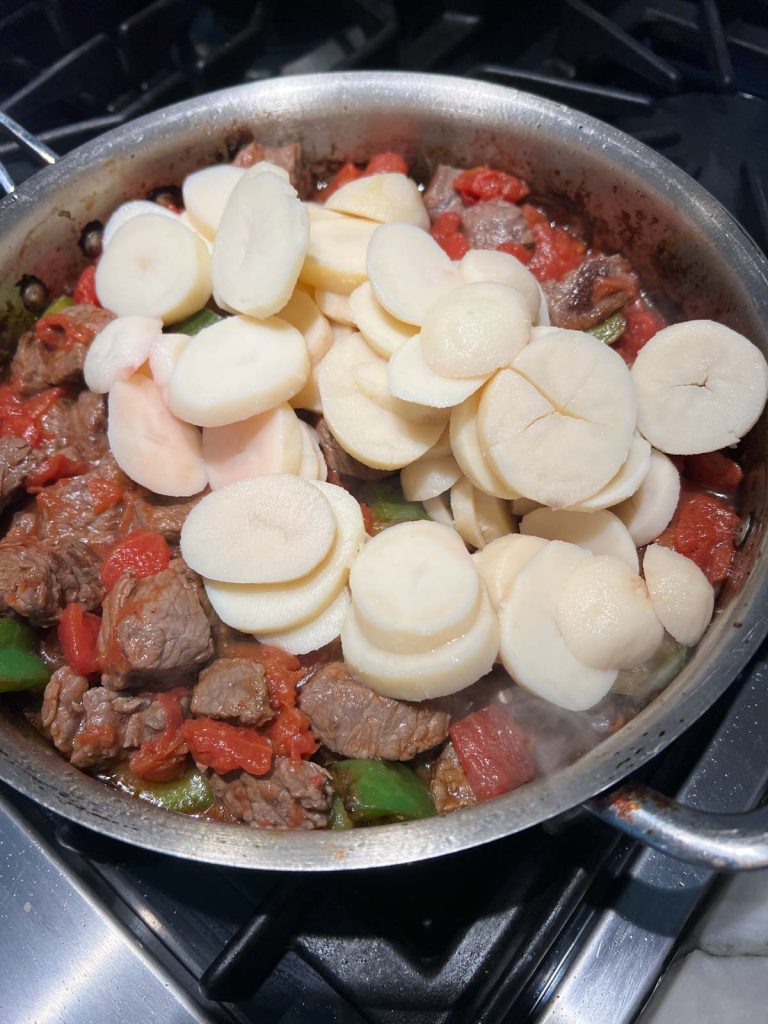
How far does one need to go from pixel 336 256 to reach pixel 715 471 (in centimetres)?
126

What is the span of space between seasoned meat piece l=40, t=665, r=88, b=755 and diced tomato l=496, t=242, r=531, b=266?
186 cm

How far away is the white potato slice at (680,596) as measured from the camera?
6.15 feet

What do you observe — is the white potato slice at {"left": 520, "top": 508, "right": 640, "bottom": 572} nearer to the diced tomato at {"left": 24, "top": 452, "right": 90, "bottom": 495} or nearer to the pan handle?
the pan handle

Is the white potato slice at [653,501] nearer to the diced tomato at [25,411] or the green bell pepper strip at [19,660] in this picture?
the green bell pepper strip at [19,660]

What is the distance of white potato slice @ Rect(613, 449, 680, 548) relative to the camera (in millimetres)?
2078

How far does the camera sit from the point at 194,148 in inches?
105

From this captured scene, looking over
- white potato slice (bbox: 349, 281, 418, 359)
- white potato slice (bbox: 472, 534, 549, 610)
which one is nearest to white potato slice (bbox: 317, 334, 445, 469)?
white potato slice (bbox: 349, 281, 418, 359)

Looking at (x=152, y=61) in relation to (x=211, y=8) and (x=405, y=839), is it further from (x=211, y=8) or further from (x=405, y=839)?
(x=405, y=839)

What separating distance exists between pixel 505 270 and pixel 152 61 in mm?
2289

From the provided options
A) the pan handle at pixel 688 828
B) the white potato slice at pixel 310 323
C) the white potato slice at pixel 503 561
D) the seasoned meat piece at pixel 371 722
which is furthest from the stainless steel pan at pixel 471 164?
the white potato slice at pixel 310 323

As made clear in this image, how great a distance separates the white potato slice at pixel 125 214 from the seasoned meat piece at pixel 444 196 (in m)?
0.88

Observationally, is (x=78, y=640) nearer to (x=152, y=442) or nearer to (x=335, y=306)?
(x=152, y=442)

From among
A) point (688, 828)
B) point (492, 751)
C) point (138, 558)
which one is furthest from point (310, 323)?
point (688, 828)

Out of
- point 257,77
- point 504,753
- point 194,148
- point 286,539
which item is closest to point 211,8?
point 257,77
